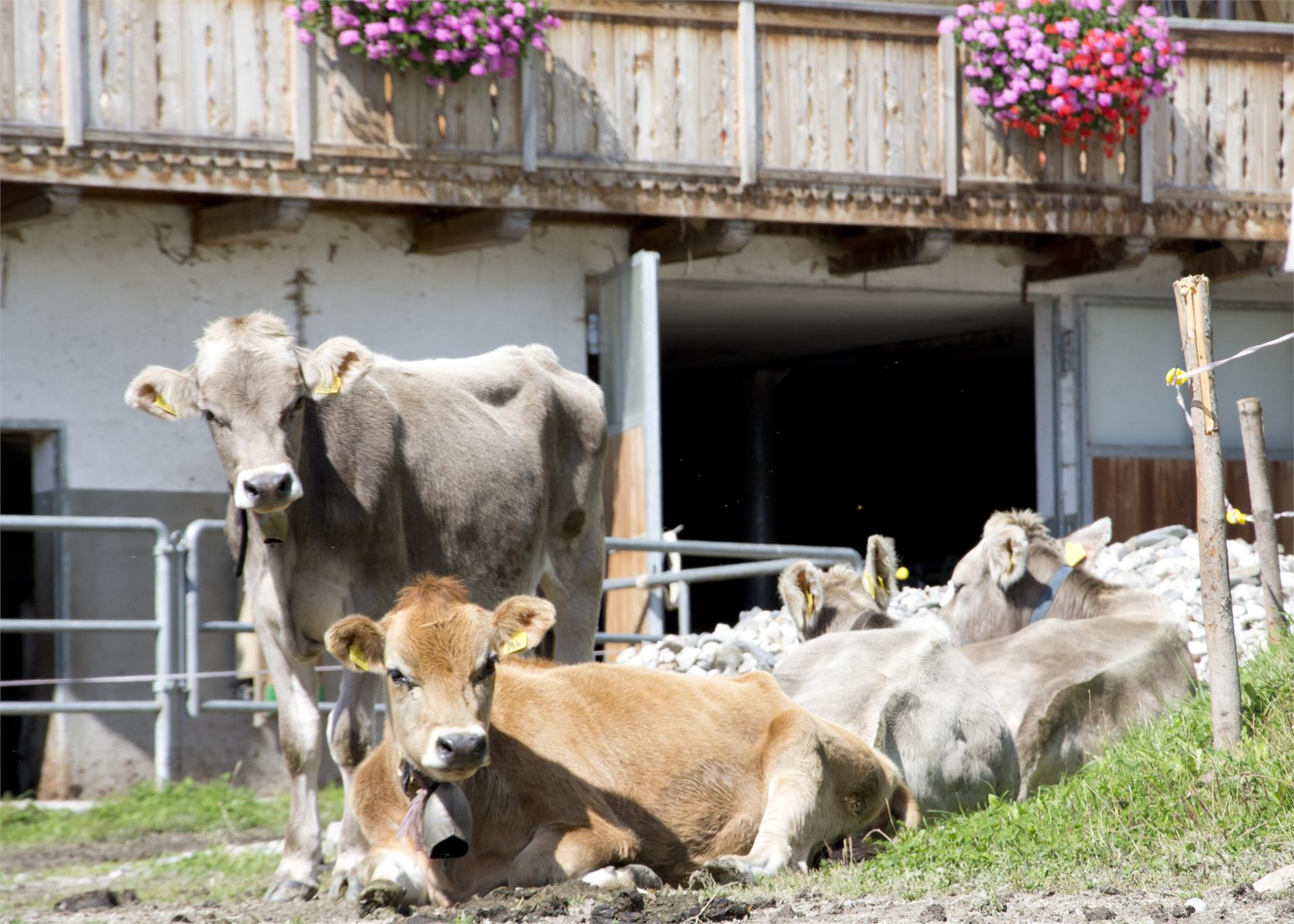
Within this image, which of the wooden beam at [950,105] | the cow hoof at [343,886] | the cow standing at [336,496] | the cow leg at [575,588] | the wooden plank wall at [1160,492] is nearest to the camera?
the cow hoof at [343,886]

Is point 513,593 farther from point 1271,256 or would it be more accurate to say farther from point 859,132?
point 1271,256

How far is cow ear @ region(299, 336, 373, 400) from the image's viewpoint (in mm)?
6500

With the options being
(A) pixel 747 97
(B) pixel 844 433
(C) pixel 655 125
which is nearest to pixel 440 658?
(C) pixel 655 125

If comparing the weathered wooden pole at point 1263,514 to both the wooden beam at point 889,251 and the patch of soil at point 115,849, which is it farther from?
the wooden beam at point 889,251

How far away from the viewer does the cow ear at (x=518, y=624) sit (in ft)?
17.4

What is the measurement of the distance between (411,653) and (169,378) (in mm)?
1964

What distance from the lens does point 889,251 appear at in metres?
13.6

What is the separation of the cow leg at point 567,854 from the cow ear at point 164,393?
2.24 meters

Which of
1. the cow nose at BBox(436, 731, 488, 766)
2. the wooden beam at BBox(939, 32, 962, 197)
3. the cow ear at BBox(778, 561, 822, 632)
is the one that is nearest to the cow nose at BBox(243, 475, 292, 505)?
the cow nose at BBox(436, 731, 488, 766)

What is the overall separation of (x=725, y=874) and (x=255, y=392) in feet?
7.78

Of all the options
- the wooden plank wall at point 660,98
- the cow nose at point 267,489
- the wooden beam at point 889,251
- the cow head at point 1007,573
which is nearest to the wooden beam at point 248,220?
the wooden plank wall at point 660,98

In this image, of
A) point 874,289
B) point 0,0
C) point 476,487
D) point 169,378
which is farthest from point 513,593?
point 874,289

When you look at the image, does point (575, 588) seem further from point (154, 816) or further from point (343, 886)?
point (343, 886)

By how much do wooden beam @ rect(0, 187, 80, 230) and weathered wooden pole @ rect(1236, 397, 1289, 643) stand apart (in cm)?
733
